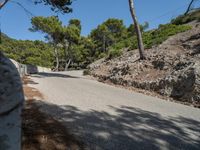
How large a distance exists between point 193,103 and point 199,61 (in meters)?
2.69

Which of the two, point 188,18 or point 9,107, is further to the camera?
point 188,18

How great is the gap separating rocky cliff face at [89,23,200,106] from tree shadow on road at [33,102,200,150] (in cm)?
409

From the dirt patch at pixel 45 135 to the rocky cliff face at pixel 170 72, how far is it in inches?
280

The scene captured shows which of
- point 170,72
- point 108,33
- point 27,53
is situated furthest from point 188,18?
point 27,53

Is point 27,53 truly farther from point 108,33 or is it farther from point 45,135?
point 45,135

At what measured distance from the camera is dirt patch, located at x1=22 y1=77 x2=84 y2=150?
494cm

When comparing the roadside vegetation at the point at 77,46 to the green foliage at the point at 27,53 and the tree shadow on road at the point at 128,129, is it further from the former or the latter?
the tree shadow on road at the point at 128,129

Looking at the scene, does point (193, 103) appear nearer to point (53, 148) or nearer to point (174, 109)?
point (174, 109)

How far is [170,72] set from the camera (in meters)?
14.8

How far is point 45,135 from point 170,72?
10.5 meters

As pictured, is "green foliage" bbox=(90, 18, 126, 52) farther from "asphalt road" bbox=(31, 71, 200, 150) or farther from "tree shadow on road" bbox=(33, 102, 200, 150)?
"tree shadow on road" bbox=(33, 102, 200, 150)

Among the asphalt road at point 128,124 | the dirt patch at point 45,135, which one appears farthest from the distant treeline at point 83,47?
the dirt patch at point 45,135

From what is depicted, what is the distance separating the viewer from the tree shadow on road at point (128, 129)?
566 centimetres

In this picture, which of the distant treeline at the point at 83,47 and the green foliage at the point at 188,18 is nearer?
the green foliage at the point at 188,18
